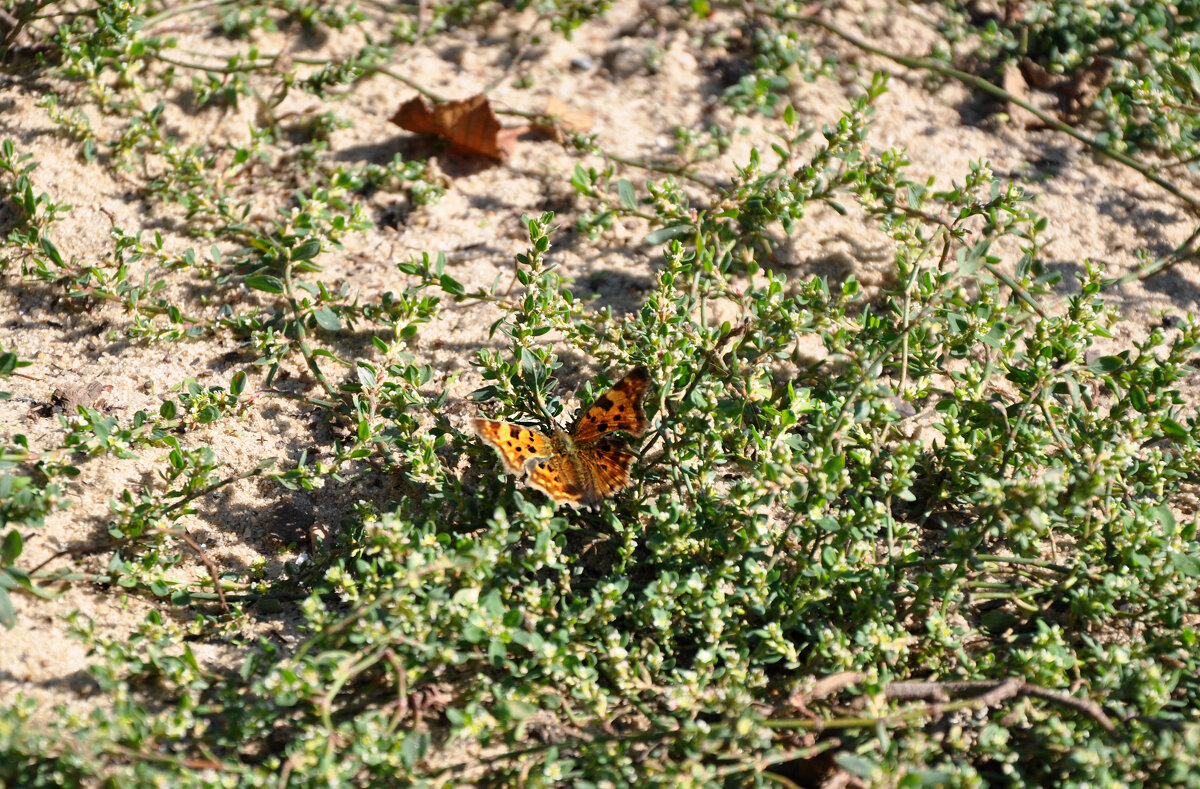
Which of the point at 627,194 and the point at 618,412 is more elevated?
the point at 627,194

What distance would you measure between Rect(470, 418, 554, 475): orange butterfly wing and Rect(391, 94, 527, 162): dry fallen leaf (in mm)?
1622

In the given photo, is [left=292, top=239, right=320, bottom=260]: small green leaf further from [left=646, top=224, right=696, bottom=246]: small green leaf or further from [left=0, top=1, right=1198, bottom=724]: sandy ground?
[left=646, top=224, right=696, bottom=246]: small green leaf

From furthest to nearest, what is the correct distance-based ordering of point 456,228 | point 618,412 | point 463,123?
point 463,123, point 456,228, point 618,412

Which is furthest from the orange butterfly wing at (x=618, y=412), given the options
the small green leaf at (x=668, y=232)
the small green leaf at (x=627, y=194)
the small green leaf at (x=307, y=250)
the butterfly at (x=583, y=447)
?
the small green leaf at (x=307, y=250)

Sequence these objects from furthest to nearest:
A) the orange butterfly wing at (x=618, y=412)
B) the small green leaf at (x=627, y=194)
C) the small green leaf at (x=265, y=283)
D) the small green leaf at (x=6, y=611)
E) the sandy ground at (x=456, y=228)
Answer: the small green leaf at (x=627, y=194)
the small green leaf at (x=265, y=283)
the sandy ground at (x=456, y=228)
the orange butterfly wing at (x=618, y=412)
the small green leaf at (x=6, y=611)

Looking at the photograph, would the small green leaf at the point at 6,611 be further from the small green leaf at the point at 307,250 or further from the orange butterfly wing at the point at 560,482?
the small green leaf at the point at 307,250

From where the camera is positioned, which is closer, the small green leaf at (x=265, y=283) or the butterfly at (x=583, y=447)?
the butterfly at (x=583, y=447)

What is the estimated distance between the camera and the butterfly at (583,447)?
2.74m

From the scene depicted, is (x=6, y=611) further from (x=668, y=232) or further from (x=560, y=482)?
(x=668, y=232)

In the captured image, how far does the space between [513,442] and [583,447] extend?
0.77ft

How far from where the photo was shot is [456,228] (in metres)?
3.93

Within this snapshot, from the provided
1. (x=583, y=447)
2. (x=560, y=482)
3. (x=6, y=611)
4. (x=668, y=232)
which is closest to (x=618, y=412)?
(x=583, y=447)

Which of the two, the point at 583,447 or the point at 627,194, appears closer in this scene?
the point at 583,447

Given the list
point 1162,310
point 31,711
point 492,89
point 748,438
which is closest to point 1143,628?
point 748,438
